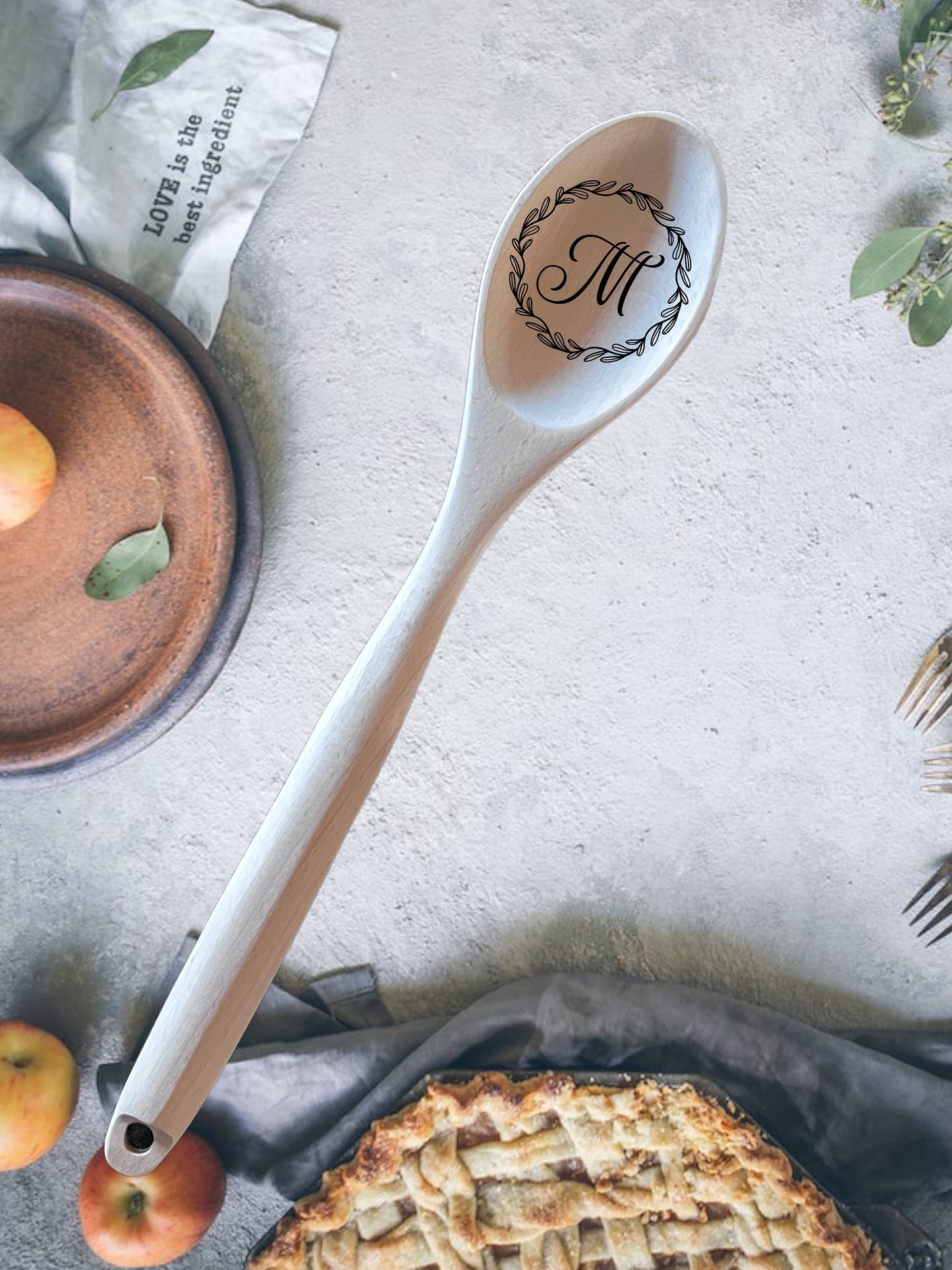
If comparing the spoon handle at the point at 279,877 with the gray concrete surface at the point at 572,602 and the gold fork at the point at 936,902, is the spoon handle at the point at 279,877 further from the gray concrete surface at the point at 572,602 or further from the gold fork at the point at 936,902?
the gold fork at the point at 936,902

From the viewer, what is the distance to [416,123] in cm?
100

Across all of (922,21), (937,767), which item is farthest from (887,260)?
(937,767)

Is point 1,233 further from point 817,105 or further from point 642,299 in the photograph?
point 817,105

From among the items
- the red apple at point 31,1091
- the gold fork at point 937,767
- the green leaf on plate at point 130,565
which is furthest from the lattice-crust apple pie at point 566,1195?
the green leaf on plate at point 130,565

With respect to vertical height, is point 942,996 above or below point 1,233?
below

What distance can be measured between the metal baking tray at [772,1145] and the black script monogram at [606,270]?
67cm

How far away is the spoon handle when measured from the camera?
54 centimetres

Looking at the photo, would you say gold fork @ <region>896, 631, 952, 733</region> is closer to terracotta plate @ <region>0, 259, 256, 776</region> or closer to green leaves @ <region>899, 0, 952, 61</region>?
green leaves @ <region>899, 0, 952, 61</region>

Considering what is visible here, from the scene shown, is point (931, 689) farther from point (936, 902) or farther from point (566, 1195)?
point (566, 1195)

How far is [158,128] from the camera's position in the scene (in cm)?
97

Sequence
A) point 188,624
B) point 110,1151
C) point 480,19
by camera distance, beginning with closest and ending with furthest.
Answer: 1. point 110,1151
2. point 188,624
3. point 480,19

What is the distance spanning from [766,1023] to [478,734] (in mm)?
391

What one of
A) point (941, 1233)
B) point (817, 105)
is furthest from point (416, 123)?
point (941, 1233)

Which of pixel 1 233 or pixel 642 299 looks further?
pixel 1 233
